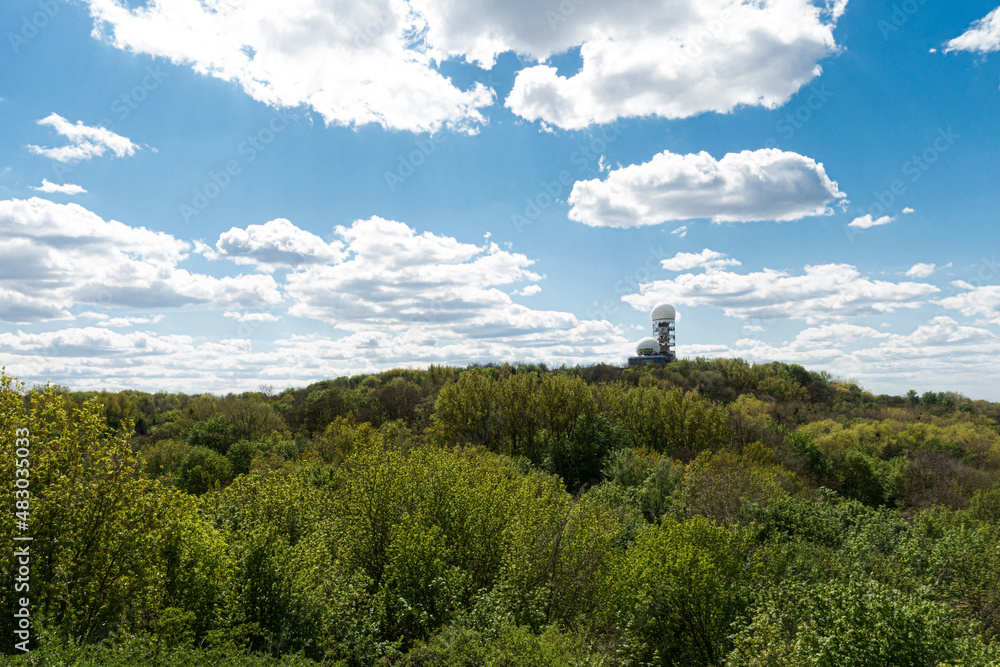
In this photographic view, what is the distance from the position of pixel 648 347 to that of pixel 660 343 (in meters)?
3.01

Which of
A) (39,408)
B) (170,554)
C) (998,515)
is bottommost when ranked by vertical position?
(998,515)

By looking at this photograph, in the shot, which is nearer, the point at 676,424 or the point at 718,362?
the point at 676,424

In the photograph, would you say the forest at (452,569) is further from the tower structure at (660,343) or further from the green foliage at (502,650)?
the tower structure at (660,343)

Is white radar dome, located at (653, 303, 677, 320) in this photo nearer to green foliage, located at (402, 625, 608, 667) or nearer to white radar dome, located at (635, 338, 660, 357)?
white radar dome, located at (635, 338, 660, 357)

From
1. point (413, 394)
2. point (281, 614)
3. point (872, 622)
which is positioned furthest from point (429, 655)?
point (413, 394)

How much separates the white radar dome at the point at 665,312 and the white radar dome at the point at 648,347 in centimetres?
587

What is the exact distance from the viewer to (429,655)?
16.6 m

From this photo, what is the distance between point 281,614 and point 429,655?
19.4 ft

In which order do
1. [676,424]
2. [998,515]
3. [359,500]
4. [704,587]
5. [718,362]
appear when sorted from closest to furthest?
[704,587] → [359,500] → [998,515] → [676,424] → [718,362]

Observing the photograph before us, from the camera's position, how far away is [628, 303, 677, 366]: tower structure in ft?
420

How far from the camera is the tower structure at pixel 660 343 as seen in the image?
128m

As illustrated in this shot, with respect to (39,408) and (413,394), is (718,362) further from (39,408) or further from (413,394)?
(39,408)

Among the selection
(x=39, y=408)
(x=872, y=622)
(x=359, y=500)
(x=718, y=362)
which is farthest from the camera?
(x=718, y=362)

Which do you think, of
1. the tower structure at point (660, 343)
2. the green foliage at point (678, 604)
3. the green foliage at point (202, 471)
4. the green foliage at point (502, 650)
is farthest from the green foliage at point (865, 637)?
the tower structure at point (660, 343)
